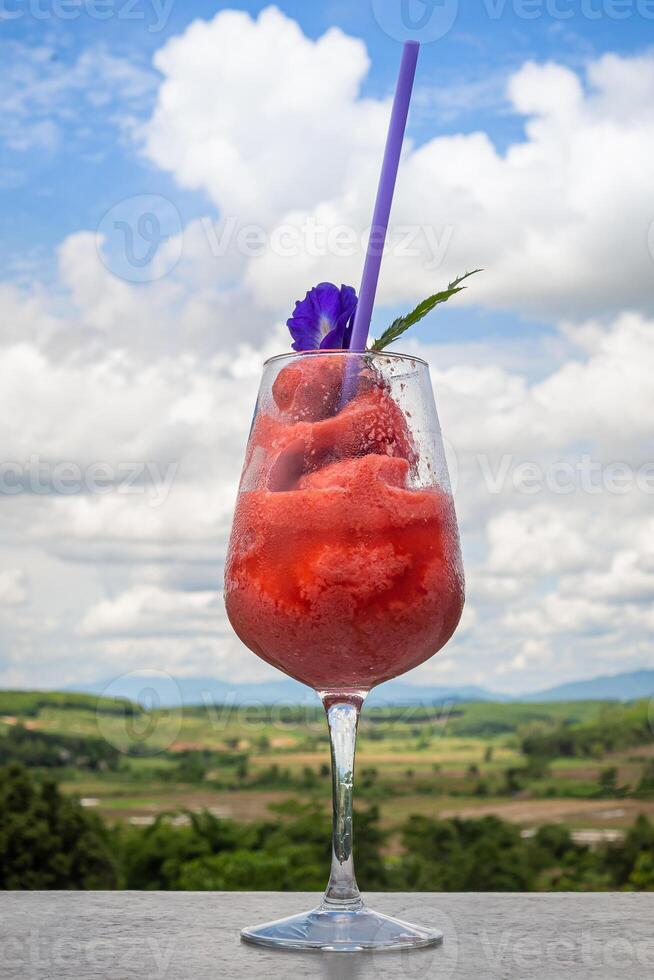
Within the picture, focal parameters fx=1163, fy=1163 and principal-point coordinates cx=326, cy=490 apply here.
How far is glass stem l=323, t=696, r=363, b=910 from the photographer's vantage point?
1315mm

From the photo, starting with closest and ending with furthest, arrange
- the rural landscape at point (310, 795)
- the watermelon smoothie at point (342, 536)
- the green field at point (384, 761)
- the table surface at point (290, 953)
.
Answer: the table surface at point (290, 953) < the watermelon smoothie at point (342, 536) < the rural landscape at point (310, 795) < the green field at point (384, 761)

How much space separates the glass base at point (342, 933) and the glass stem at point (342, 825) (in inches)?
0.6

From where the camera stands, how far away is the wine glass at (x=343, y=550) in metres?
1.35

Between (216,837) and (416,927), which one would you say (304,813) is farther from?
(416,927)

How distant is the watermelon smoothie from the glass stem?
3.2 inches

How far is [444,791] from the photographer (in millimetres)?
17203

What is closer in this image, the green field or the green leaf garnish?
the green leaf garnish

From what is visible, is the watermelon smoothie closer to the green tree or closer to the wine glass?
the wine glass

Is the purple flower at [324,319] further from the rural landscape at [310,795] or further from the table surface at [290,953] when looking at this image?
the rural landscape at [310,795]

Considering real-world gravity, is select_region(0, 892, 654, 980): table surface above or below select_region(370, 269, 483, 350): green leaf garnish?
below

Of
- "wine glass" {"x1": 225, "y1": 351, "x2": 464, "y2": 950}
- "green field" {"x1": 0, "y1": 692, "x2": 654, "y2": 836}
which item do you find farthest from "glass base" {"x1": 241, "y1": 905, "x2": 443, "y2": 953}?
"green field" {"x1": 0, "y1": 692, "x2": 654, "y2": 836}

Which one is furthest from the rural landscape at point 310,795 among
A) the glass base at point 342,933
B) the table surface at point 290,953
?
the glass base at point 342,933

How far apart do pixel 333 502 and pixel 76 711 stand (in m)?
16.7

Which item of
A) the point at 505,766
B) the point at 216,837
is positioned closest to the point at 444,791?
the point at 505,766
